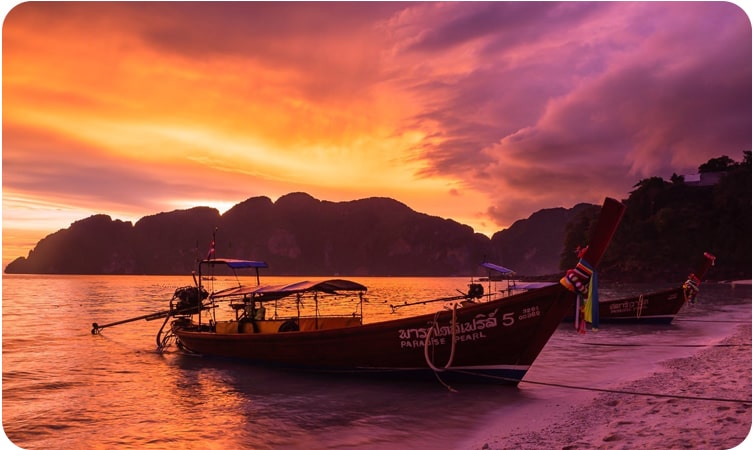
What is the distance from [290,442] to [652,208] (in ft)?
392

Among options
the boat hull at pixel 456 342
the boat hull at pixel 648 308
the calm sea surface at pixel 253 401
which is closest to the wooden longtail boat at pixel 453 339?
the boat hull at pixel 456 342

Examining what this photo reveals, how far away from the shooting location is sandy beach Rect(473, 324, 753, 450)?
29.0ft

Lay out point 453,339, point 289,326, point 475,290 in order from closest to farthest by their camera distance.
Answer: point 453,339
point 289,326
point 475,290

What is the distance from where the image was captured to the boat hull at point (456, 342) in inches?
523

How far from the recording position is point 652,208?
4437 inches

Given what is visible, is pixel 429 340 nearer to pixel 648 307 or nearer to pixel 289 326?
pixel 289 326

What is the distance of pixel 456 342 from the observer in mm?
13891

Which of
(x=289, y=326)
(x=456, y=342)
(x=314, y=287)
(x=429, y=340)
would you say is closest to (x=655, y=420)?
(x=456, y=342)

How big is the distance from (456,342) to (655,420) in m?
5.08

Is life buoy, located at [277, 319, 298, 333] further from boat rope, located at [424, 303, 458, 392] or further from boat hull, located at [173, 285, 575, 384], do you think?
boat rope, located at [424, 303, 458, 392]

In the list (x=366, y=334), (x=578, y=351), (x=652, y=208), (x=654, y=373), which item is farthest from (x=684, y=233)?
(x=366, y=334)

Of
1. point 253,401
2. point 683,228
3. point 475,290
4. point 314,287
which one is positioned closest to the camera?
point 253,401

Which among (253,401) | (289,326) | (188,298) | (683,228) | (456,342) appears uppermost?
(683,228)

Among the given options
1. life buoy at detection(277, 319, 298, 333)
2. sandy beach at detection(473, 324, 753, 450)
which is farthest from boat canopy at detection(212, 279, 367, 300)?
sandy beach at detection(473, 324, 753, 450)
